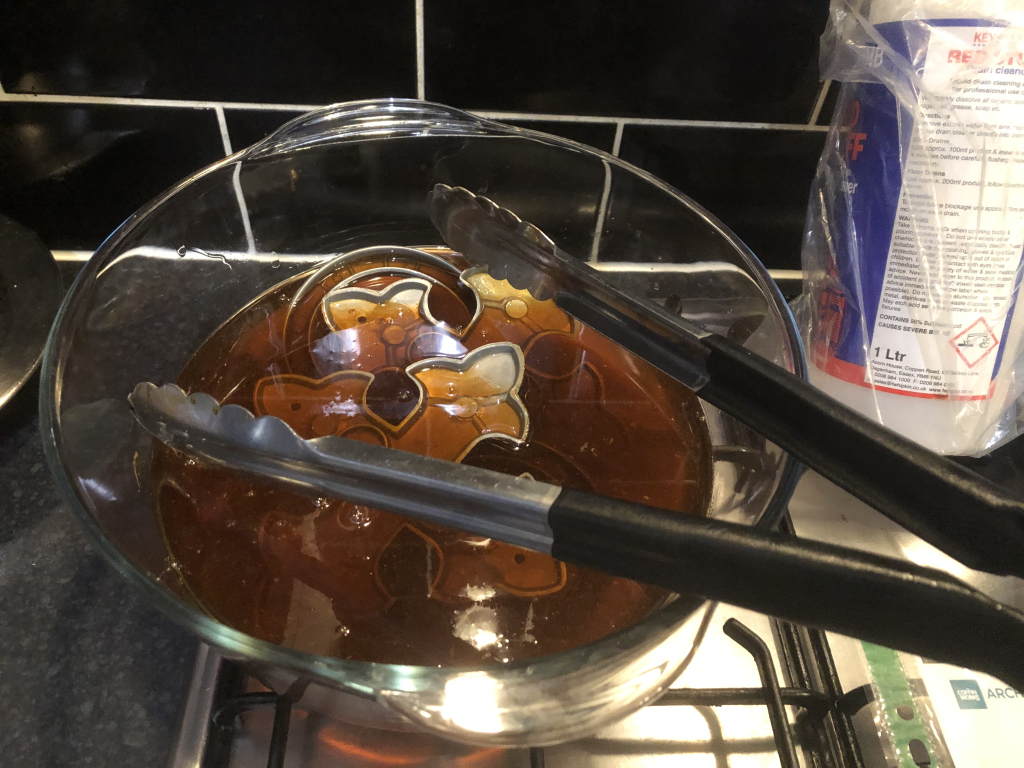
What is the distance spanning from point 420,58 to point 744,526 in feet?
1.34

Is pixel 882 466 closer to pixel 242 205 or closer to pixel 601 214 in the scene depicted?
pixel 601 214

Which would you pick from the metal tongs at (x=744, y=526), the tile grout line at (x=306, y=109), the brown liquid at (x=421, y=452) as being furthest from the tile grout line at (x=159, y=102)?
the metal tongs at (x=744, y=526)

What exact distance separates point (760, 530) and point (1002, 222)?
1.03ft

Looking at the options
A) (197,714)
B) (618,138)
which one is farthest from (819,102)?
(197,714)

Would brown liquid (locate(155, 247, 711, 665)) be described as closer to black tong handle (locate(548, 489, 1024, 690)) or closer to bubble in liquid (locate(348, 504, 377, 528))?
bubble in liquid (locate(348, 504, 377, 528))

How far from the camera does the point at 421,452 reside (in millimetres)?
400

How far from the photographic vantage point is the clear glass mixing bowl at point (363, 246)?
24 cm

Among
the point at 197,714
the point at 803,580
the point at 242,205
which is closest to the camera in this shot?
the point at 803,580

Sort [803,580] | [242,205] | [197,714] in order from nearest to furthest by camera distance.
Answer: [803,580] < [197,714] < [242,205]

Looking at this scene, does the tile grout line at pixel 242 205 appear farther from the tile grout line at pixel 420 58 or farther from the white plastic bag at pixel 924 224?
the white plastic bag at pixel 924 224

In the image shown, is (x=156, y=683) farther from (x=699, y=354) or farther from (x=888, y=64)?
(x=888, y=64)

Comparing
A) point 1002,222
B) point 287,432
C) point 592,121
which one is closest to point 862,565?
point 287,432

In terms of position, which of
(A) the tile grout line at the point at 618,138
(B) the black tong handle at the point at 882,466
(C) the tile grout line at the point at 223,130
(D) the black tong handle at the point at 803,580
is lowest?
(D) the black tong handle at the point at 803,580

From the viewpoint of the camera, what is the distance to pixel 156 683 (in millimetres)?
375
